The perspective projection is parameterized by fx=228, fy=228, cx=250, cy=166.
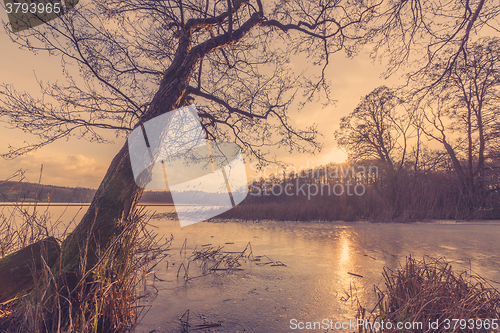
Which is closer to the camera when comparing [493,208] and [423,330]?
[423,330]

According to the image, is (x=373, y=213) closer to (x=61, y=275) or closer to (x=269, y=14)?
(x=269, y=14)

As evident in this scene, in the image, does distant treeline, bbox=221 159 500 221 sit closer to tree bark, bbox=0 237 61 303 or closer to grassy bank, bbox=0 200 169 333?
grassy bank, bbox=0 200 169 333

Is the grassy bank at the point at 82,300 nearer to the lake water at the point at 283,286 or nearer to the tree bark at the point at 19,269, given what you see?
the tree bark at the point at 19,269

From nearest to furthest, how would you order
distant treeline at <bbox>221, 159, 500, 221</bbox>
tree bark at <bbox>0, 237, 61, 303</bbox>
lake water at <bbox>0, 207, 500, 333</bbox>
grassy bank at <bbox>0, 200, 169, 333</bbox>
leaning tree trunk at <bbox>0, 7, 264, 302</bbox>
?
grassy bank at <bbox>0, 200, 169, 333</bbox> → tree bark at <bbox>0, 237, 61, 303</bbox> → leaning tree trunk at <bbox>0, 7, 264, 302</bbox> → lake water at <bbox>0, 207, 500, 333</bbox> → distant treeline at <bbox>221, 159, 500, 221</bbox>

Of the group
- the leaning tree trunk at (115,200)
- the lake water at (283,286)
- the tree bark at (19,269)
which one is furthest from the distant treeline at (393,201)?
the tree bark at (19,269)

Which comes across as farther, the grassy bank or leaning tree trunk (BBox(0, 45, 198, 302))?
leaning tree trunk (BBox(0, 45, 198, 302))

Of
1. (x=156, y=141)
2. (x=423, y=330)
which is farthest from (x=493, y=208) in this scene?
(x=156, y=141)

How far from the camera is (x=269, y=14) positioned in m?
3.89

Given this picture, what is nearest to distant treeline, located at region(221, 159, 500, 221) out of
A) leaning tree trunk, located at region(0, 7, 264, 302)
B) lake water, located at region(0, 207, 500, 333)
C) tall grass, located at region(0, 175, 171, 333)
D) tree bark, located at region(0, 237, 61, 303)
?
lake water, located at region(0, 207, 500, 333)

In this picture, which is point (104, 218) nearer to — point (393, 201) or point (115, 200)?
point (115, 200)

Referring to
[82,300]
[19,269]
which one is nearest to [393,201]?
[82,300]

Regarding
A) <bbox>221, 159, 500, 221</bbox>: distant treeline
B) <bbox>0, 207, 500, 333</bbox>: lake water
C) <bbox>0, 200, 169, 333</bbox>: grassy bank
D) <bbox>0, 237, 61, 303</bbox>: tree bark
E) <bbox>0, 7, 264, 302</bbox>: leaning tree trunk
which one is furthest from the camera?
<bbox>221, 159, 500, 221</bbox>: distant treeline

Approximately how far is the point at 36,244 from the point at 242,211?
33.9 ft

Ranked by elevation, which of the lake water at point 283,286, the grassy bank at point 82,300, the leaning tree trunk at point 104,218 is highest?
the leaning tree trunk at point 104,218
